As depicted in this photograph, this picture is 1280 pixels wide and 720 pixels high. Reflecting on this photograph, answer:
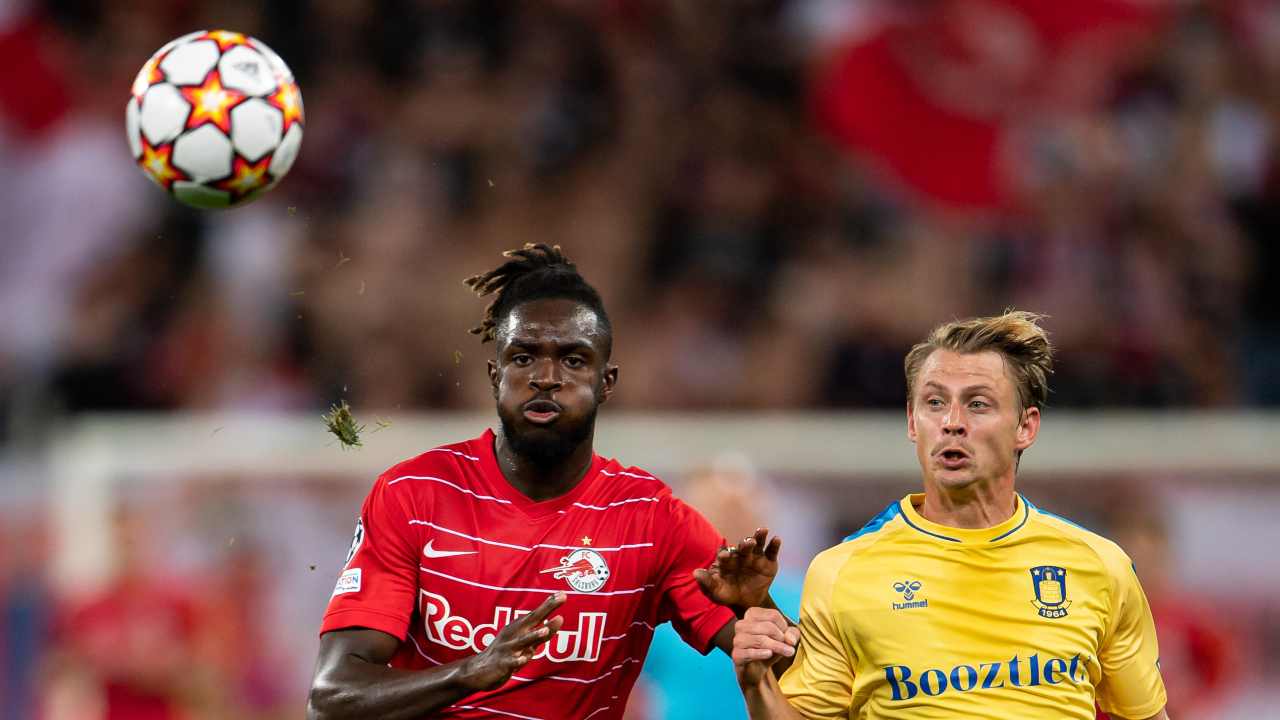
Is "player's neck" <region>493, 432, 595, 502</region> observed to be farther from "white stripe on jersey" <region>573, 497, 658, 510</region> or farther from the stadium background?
the stadium background

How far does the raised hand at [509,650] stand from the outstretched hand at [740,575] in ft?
1.61

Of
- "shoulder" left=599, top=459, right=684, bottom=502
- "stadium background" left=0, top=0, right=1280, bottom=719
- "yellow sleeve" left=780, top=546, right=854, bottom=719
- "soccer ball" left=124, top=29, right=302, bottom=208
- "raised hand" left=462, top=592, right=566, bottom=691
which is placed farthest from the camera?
"stadium background" left=0, top=0, right=1280, bottom=719

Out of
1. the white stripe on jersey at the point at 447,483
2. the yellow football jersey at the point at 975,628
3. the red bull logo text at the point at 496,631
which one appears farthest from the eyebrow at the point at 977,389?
the white stripe on jersey at the point at 447,483

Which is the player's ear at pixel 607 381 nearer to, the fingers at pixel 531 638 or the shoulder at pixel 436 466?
the shoulder at pixel 436 466

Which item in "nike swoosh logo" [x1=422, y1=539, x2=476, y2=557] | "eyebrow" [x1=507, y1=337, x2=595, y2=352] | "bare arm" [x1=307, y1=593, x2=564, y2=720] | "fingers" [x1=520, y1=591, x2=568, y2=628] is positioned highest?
"eyebrow" [x1=507, y1=337, x2=595, y2=352]

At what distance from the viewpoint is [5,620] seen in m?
10.6

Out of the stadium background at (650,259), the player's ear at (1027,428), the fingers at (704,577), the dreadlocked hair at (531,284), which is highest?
the stadium background at (650,259)

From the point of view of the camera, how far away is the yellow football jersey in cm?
500

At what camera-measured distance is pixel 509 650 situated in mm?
4801

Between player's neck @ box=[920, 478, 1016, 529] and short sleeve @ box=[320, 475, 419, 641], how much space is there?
1452mm

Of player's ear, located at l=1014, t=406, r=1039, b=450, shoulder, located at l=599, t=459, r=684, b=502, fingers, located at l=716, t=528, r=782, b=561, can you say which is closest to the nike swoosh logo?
shoulder, located at l=599, t=459, r=684, b=502

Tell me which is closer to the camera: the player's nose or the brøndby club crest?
the brøndby club crest

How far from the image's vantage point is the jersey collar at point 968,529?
5195 mm

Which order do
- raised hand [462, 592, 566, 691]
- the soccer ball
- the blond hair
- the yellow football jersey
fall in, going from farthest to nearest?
the soccer ball → the blond hair → the yellow football jersey → raised hand [462, 592, 566, 691]
